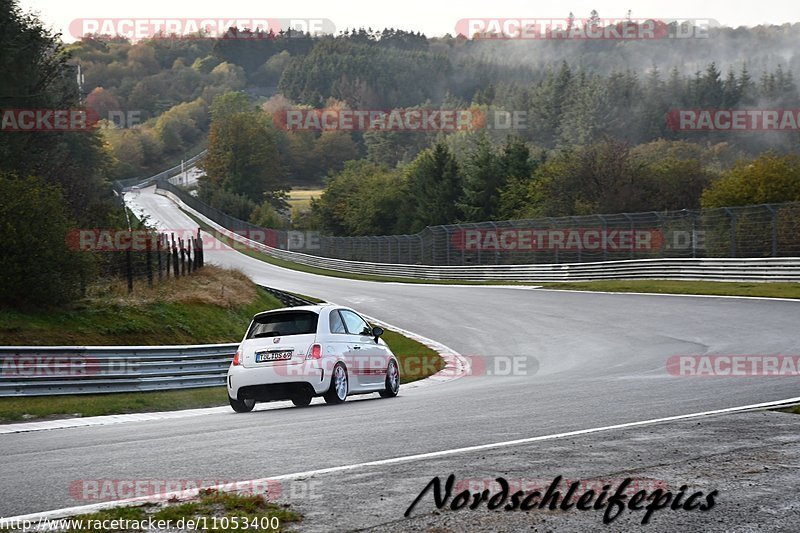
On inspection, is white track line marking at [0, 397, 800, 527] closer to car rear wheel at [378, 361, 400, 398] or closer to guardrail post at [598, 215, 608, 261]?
car rear wheel at [378, 361, 400, 398]

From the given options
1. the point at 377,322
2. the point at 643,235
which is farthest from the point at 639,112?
the point at 377,322

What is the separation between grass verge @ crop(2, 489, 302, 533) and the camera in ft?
17.0

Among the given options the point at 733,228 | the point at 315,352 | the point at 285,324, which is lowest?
the point at 733,228

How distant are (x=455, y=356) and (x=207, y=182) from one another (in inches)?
4926

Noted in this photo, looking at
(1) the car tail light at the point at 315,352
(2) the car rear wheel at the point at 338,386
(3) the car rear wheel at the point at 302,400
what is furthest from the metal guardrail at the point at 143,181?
(1) the car tail light at the point at 315,352

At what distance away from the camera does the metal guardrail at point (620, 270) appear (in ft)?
107

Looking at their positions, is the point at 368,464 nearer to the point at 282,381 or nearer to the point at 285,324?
the point at 282,381

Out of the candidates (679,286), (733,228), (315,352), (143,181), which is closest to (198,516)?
(315,352)

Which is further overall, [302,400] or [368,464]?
[302,400]

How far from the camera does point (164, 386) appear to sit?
1730 cm

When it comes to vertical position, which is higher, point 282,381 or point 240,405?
point 282,381

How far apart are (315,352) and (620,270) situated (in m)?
28.5

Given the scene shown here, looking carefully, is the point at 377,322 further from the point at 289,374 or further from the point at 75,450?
the point at 75,450

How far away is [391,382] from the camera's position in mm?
15828
